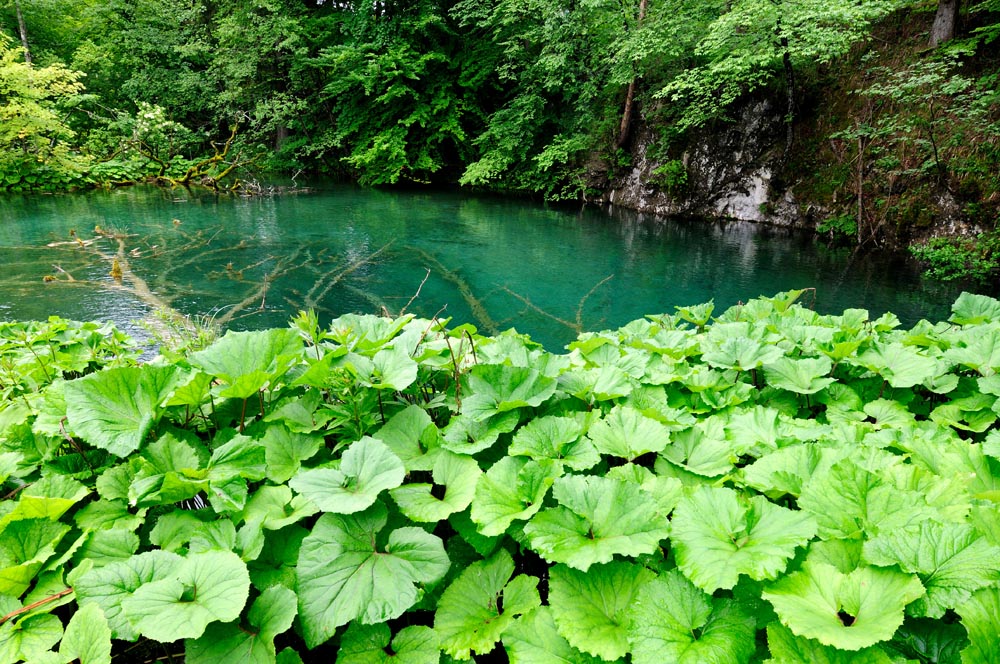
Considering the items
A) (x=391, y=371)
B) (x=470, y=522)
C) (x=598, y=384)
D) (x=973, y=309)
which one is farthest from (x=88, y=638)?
(x=973, y=309)

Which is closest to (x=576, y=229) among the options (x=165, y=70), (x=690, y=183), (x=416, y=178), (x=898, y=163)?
(x=690, y=183)

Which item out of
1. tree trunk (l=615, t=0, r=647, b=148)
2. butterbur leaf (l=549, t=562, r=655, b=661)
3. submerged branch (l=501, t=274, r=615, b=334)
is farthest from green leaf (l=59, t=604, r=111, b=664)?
tree trunk (l=615, t=0, r=647, b=148)

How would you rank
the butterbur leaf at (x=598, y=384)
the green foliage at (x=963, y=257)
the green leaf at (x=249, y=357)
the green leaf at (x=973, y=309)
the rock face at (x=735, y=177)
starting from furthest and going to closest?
the rock face at (x=735, y=177) < the green foliage at (x=963, y=257) < the green leaf at (x=973, y=309) < the butterbur leaf at (x=598, y=384) < the green leaf at (x=249, y=357)

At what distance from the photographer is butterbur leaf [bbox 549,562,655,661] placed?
0.77 metres

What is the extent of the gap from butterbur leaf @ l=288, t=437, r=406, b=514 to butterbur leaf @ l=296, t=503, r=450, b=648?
0.05 metres

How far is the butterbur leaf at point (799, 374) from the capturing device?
62.2 inches

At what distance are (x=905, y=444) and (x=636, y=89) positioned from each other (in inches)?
624

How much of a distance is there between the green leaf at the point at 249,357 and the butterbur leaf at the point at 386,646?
61 cm

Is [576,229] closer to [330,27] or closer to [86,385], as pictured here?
[86,385]

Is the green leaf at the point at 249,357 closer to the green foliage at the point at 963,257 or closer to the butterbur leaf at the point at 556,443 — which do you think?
the butterbur leaf at the point at 556,443

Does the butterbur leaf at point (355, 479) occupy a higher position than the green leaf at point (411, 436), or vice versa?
the butterbur leaf at point (355, 479)

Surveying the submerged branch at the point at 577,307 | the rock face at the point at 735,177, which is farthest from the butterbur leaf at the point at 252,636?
the rock face at the point at 735,177

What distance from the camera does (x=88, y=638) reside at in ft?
2.53

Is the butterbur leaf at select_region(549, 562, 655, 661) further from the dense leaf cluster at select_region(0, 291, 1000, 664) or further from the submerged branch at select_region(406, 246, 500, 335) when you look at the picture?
the submerged branch at select_region(406, 246, 500, 335)
